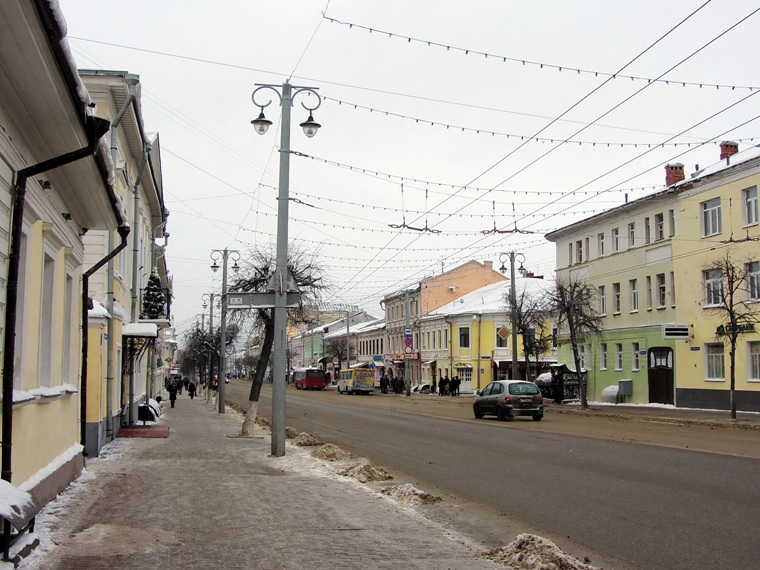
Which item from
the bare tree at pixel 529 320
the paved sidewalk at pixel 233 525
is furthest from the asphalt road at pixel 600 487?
the bare tree at pixel 529 320

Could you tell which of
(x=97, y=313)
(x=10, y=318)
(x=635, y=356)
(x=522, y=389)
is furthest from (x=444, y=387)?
(x=10, y=318)

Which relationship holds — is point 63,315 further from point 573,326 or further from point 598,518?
point 573,326

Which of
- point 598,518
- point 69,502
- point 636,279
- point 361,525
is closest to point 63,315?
point 69,502

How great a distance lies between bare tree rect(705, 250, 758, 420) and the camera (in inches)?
1164

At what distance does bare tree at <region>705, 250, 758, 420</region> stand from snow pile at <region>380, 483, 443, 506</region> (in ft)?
69.1

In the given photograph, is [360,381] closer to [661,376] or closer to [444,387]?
[444,387]

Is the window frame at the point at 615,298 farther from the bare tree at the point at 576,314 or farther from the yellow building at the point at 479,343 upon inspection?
the yellow building at the point at 479,343

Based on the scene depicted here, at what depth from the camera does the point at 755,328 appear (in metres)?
33.1

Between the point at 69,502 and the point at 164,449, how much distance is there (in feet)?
26.8

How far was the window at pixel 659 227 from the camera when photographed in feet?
134

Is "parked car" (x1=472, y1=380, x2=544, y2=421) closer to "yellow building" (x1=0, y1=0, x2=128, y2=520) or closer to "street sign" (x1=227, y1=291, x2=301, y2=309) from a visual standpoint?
"street sign" (x1=227, y1=291, x2=301, y2=309)

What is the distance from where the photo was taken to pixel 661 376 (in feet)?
133

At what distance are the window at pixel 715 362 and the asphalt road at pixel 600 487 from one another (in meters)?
13.8

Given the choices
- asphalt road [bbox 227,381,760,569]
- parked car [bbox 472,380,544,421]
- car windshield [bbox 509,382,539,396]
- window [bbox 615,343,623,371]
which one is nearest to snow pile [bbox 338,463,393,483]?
asphalt road [bbox 227,381,760,569]
